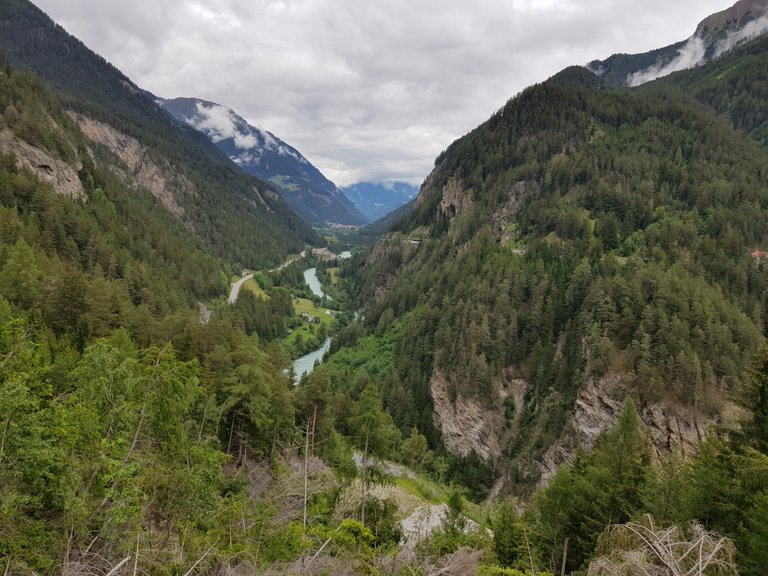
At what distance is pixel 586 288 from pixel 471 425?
100ft

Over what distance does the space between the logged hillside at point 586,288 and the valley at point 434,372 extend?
20.1 inches

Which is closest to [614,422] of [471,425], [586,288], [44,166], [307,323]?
[471,425]

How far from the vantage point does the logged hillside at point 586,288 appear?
187 feet

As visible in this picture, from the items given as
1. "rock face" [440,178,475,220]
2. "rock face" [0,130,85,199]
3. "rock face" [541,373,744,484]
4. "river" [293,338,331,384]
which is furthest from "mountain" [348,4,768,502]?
"rock face" [0,130,85,199]

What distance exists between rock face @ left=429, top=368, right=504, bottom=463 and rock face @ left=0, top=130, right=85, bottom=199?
307 feet

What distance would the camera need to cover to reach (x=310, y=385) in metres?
38.8

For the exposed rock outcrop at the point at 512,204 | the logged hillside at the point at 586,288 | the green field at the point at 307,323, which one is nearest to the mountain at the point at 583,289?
the logged hillside at the point at 586,288

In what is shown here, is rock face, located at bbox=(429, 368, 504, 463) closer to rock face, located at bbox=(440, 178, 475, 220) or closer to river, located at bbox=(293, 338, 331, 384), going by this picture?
river, located at bbox=(293, 338, 331, 384)

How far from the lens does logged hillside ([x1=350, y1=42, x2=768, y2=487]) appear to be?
57.1m

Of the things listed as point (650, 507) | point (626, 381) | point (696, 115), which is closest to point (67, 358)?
point (650, 507)

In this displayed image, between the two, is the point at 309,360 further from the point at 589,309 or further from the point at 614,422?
the point at 614,422

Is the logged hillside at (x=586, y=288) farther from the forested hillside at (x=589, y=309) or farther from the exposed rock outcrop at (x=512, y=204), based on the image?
the exposed rock outcrop at (x=512, y=204)

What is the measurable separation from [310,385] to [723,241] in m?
81.4

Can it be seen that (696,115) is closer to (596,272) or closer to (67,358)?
(596,272)
